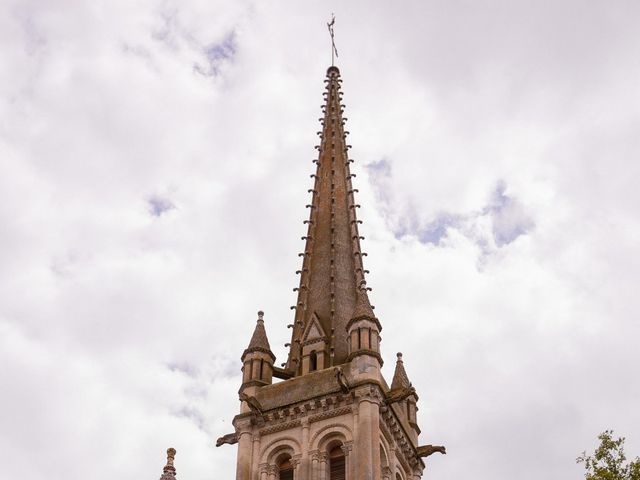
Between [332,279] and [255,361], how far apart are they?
5.42 metres

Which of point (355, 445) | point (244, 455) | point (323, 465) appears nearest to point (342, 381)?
point (355, 445)

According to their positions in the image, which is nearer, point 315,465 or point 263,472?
point 315,465

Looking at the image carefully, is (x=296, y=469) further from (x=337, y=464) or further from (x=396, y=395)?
(x=396, y=395)

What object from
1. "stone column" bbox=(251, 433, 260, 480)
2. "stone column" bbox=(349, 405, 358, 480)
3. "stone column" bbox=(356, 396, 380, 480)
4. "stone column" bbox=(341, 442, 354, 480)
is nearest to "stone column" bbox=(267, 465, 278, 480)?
"stone column" bbox=(251, 433, 260, 480)

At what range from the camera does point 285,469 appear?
1601 inches

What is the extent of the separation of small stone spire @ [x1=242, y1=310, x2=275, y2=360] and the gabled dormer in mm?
Answer: 1530

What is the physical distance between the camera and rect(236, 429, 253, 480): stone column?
1582 inches

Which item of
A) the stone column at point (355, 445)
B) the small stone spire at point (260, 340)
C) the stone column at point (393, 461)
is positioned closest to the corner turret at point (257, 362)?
the small stone spire at point (260, 340)

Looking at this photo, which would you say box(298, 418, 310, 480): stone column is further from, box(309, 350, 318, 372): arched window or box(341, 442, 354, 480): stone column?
box(309, 350, 318, 372): arched window

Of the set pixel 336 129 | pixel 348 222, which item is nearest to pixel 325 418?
pixel 348 222

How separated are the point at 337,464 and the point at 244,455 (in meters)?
3.51

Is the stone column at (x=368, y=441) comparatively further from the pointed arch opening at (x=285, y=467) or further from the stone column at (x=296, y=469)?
the pointed arch opening at (x=285, y=467)

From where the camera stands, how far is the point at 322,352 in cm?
4431

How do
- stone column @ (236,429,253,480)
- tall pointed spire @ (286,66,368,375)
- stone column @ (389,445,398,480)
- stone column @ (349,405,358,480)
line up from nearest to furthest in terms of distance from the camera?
stone column @ (349,405,358,480)
stone column @ (236,429,253,480)
stone column @ (389,445,398,480)
tall pointed spire @ (286,66,368,375)
